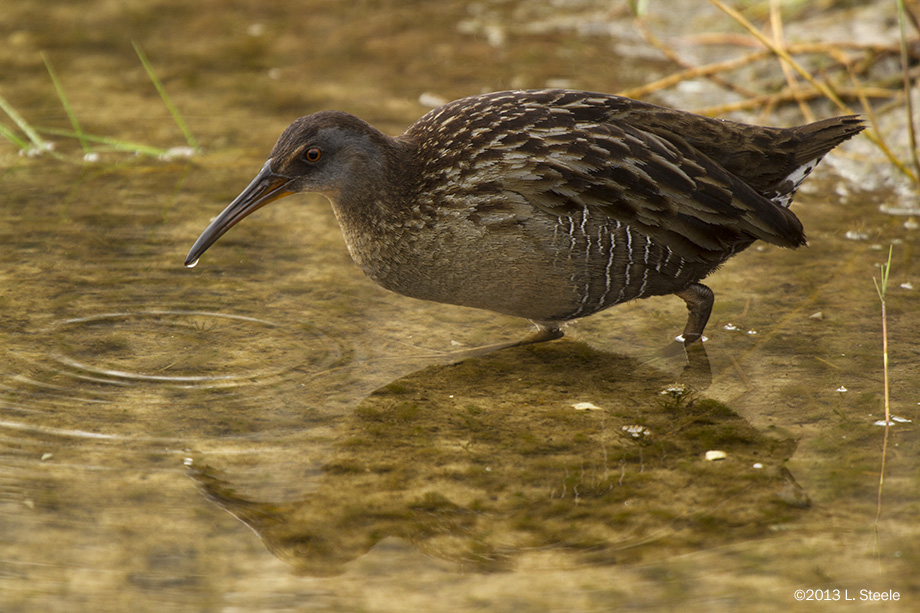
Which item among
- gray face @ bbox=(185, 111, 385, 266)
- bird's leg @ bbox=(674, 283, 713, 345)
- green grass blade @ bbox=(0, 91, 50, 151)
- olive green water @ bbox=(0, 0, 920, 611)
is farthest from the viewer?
green grass blade @ bbox=(0, 91, 50, 151)

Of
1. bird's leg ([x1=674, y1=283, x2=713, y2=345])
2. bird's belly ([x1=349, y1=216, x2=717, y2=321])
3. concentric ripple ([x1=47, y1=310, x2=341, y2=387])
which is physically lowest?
concentric ripple ([x1=47, y1=310, x2=341, y2=387])

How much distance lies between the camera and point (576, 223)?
4.12 metres

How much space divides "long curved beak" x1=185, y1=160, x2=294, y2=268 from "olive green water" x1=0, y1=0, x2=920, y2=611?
1.21ft

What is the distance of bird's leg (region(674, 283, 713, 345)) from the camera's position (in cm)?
452

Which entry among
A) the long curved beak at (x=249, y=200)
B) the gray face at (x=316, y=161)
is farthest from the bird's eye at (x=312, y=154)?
the long curved beak at (x=249, y=200)

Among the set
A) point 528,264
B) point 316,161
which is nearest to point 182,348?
point 316,161

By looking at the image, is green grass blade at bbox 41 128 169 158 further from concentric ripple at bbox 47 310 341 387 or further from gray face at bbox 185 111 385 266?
gray face at bbox 185 111 385 266

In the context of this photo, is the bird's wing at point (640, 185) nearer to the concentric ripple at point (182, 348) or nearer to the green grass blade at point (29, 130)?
the concentric ripple at point (182, 348)

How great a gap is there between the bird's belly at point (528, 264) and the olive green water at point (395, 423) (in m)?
0.32

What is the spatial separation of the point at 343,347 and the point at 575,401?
100cm

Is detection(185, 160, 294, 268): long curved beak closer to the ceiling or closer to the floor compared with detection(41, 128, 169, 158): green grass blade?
closer to the ceiling

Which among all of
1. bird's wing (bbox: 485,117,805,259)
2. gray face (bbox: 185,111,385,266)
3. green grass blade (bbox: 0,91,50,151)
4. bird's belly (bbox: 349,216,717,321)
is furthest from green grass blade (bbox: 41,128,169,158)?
bird's wing (bbox: 485,117,805,259)

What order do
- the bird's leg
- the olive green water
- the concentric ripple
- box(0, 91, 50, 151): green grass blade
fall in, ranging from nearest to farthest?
the olive green water
the concentric ripple
the bird's leg
box(0, 91, 50, 151): green grass blade

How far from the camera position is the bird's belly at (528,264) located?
4133mm
